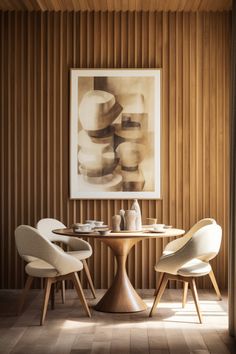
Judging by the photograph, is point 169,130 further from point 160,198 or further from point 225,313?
point 225,313

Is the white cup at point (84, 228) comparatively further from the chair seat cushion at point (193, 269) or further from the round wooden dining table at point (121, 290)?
the chair seat cushion at point (193, 269)

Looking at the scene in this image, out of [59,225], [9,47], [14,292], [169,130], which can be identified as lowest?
[14,292]

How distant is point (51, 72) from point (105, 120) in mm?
797

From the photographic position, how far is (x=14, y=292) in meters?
6.55

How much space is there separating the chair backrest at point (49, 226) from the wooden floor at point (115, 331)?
26.6 inches

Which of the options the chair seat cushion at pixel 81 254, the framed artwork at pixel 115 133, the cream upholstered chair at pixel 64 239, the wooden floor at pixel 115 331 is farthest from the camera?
the framed artwork at pixel 115 133

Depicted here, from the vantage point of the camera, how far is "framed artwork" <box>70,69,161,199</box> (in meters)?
6.68

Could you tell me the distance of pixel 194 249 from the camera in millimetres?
5105

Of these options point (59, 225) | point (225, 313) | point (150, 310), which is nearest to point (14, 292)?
point (59, 225)

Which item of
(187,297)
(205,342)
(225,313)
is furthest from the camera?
(187,297)

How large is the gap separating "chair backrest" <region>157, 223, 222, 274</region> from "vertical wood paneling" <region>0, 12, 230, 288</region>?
146 cm

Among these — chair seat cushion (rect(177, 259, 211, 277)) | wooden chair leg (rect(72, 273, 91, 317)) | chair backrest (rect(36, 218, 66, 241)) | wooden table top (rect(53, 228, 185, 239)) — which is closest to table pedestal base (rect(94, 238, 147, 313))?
wooden table top (rect(53, 228, 185, 239))

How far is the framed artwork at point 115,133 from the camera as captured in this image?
6676 mm

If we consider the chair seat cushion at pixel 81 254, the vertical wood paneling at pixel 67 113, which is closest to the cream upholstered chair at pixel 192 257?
the chair seat cushion at pixel 81 254
